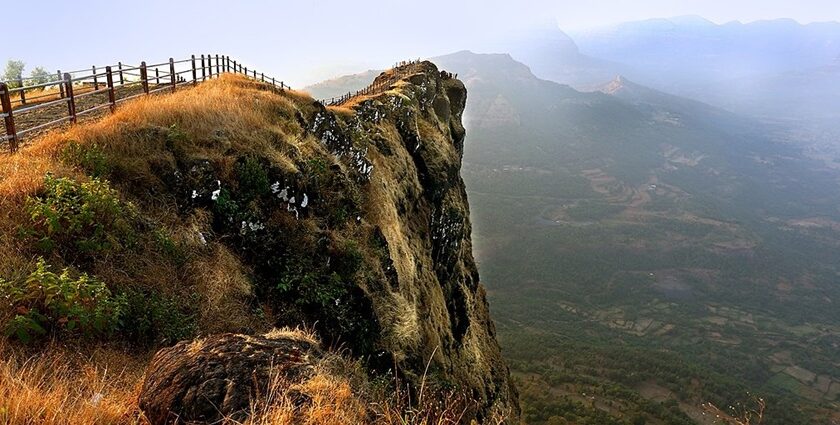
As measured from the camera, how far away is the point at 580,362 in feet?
379

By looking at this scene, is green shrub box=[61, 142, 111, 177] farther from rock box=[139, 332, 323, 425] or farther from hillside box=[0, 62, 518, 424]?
rock box=[139, 332, 323, 425]

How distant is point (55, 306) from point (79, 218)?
1907mm

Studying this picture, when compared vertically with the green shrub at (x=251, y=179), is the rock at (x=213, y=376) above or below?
below

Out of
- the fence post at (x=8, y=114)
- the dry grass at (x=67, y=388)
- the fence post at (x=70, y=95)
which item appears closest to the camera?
the dry grass at (x=67, y=388)

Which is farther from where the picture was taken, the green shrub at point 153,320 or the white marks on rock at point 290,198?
the white marks on rock at point 290,198

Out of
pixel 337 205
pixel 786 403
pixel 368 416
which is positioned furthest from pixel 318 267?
pixel 786 403

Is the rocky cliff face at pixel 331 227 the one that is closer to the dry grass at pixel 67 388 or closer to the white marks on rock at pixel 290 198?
the white marks on rock at pixel 290 198

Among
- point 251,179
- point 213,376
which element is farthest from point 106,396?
point 251,179

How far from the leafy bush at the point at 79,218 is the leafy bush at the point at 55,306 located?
0.86m

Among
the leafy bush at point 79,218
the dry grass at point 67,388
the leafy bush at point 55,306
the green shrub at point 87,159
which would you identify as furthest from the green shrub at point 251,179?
the dry grass at point 67,388

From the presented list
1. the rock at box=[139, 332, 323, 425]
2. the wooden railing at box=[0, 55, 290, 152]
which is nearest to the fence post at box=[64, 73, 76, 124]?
the wooden railing at box=[0, 55, 290, 152]

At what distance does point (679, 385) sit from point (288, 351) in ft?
416

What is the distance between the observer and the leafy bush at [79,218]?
7.06 m

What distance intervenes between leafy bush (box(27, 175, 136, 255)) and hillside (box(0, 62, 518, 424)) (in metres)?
0.03
